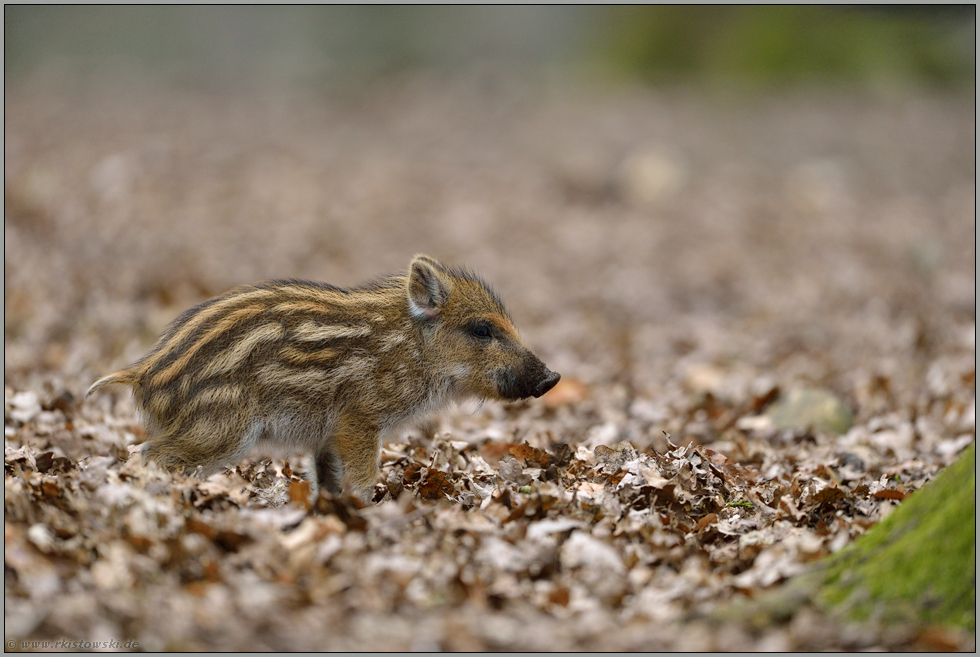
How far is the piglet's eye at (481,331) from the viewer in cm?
570

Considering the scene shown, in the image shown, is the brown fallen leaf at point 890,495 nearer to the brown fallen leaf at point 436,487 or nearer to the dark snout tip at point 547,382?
the dark snout tip at point 547,382

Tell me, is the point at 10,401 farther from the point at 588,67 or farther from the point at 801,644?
the point at 588,67

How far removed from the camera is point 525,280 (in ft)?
40.5

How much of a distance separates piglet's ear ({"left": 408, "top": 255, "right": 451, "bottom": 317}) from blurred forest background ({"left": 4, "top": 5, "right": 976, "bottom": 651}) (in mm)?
919

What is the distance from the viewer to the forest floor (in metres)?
3.59

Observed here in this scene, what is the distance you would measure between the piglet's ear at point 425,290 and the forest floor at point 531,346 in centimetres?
94

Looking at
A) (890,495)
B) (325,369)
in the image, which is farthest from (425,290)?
(890,495)

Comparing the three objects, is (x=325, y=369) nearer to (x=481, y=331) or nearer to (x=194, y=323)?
(x=194, y=323)

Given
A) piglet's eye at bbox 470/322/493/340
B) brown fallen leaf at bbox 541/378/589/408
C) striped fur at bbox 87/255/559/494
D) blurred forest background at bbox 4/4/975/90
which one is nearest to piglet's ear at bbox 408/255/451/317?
striped fur at bbox 87/255/559/494

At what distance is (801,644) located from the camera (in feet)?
10.6

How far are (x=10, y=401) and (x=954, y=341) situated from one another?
8.87 meters

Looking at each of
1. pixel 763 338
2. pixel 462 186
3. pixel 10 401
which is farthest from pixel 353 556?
pixel 462 186

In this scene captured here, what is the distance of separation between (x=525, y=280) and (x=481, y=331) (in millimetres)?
6692

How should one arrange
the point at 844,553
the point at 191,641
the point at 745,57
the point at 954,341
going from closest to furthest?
the point at 191,641
the point at 844,553
the point at 954,341
the point at 745,57
